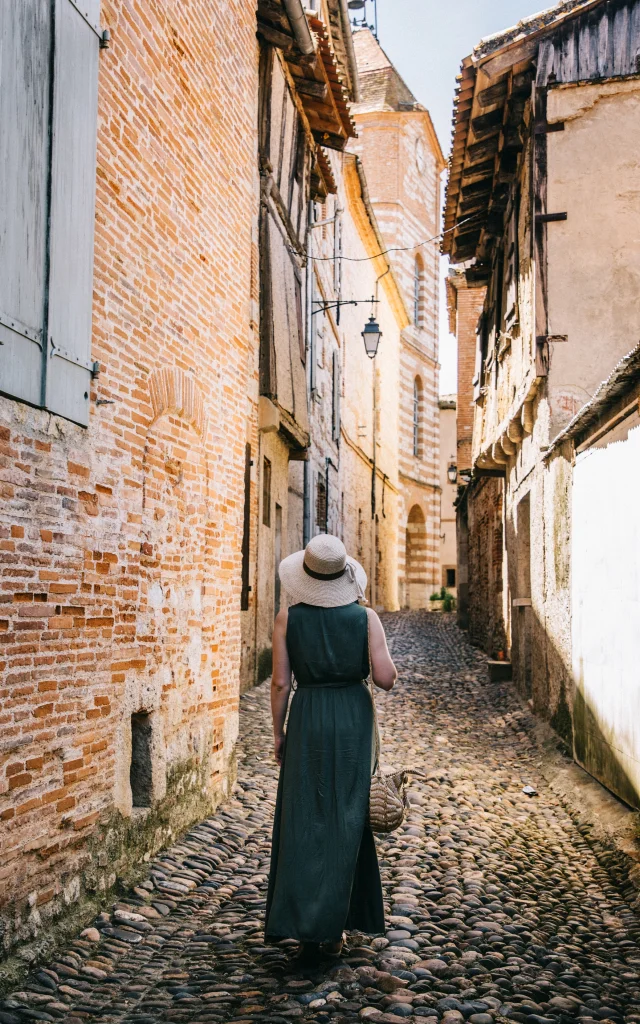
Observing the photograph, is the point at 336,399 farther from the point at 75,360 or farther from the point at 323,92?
the point at 75,360

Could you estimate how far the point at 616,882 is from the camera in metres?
5.64

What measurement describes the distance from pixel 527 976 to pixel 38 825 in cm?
219

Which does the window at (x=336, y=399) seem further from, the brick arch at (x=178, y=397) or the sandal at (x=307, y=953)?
the sandal at (x=307, y=953)

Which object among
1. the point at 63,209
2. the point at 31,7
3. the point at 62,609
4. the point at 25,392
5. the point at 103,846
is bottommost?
the point at 103,846

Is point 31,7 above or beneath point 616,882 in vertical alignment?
above

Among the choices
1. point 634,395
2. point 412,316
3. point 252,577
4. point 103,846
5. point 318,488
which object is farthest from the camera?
point 412,316

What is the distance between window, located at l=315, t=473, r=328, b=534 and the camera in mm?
19156

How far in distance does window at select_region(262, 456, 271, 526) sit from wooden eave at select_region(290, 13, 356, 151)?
5.09 metres

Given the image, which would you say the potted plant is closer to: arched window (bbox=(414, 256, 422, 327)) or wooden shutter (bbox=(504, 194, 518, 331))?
arched window (bbox=(414, 256, 422, 327))

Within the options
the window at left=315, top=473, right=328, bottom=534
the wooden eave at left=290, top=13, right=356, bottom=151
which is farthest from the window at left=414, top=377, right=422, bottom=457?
the wooden eave at left=290, top=13, right=356, bottom=151

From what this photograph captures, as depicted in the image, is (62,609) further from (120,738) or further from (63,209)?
(63,209)

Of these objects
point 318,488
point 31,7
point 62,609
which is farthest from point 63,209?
point 318,488

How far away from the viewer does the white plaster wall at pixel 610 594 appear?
20.2 feet

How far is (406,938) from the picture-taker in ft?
15.2
